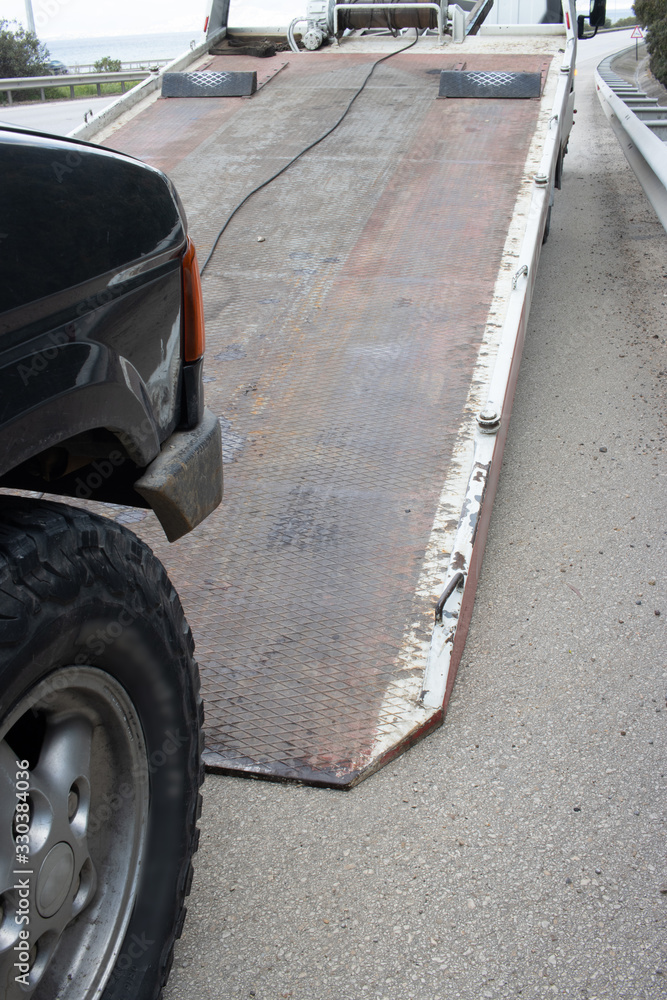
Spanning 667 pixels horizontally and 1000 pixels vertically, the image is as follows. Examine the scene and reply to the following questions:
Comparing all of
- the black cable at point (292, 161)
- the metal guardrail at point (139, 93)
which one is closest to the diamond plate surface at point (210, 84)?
the metal guardrail at point (139, 93)

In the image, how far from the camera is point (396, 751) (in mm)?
2426

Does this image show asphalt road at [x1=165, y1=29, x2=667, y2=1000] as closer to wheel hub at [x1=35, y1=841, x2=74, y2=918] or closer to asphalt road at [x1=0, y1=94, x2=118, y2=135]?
wheel hub at [x1=35, y1=841, x2=74, y2=918]

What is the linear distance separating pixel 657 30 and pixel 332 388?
1630 cm

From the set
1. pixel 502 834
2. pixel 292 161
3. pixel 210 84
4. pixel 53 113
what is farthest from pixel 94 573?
pixel 53 113

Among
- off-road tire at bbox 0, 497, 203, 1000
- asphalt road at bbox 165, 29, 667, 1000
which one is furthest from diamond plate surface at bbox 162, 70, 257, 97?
off-road tire at bbox 0, 497, 203, 1000

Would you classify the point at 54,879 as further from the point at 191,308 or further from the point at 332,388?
the point at 332,388

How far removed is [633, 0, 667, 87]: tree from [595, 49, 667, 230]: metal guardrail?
200 inches

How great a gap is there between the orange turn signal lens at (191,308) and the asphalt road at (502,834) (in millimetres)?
1280

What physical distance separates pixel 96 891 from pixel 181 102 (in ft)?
21.5

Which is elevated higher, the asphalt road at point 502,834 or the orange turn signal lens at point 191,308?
the orange turn signal lens at point 191,308

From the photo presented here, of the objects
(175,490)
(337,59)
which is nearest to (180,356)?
(175,490)

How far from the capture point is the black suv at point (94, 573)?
1.21 m

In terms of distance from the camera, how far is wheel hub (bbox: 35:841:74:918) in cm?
139

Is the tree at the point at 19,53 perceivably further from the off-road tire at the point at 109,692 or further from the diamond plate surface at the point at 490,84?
the off-road tire at the point at 109,692
